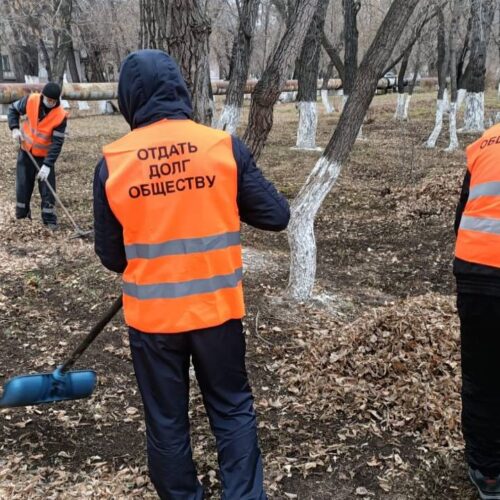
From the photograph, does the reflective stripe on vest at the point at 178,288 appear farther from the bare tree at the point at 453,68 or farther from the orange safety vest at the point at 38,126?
the bare tree at the point at 453,68

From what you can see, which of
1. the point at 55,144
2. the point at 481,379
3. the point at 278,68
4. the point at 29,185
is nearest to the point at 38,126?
the point at 55,144

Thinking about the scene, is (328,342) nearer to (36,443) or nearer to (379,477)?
(379,477)

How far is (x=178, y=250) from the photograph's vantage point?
7.32ft

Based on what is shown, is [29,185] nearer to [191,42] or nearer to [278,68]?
[278,68]

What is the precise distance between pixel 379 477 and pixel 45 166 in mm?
5479

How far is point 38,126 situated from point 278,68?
140 inches

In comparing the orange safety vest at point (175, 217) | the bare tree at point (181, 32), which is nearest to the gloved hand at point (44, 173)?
the bare tree at point (181, 32)

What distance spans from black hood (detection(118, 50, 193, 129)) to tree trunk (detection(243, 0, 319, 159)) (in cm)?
247

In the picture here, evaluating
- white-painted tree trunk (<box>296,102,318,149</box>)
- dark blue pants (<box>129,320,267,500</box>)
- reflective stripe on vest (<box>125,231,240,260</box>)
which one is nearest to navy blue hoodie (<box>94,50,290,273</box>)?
reflective stripe on vest (<box>125,231,240,260</box>)

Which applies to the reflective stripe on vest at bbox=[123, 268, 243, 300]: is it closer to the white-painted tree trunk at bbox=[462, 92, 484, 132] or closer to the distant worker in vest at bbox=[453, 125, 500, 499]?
the distant worker in vest at bbox=[453, 125, 500, 499]

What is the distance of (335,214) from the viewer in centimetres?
861

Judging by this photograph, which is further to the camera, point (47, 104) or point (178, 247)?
point (47, 104)

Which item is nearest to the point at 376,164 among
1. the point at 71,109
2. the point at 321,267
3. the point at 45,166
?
the point at 321,267

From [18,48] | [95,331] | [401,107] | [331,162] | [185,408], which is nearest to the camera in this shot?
[185,408]
